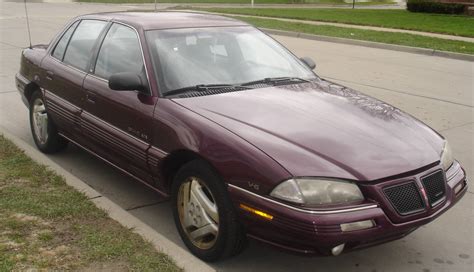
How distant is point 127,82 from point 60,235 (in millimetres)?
1142

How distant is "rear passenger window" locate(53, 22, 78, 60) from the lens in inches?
213

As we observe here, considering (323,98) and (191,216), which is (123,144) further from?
(323,98)

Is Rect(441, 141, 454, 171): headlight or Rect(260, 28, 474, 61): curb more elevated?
Rect(441, 141, 454, 171): headlight

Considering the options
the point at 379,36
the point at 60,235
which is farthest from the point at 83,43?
the point at 379,36

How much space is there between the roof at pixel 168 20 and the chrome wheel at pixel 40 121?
1189 millimetres

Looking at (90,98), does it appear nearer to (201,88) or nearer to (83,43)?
(83,43)


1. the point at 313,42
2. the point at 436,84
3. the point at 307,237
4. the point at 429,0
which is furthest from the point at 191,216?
the point at 429,0

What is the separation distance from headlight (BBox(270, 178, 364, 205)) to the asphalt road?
0.41 meters

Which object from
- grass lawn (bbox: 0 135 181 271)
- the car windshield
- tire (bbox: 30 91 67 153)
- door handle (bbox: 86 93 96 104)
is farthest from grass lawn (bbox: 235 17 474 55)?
grass lawn (bbox: 0 135 181 271)

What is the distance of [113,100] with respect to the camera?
4.29m

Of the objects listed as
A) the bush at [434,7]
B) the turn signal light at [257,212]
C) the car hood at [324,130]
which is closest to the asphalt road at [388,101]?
the turn signal light at [257,212]

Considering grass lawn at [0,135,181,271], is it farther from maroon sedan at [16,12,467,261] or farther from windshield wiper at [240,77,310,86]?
windshield wiper at [240,77,310,86]

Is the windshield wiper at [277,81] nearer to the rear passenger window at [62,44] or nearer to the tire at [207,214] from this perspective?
the tire at [207,214]

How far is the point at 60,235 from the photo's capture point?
3.74 meters
